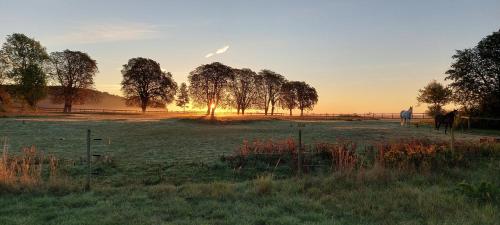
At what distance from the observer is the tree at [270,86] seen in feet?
372

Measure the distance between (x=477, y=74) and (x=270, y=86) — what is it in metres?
64.5

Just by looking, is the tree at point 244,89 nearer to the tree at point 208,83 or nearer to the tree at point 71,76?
the tree at point 208,83

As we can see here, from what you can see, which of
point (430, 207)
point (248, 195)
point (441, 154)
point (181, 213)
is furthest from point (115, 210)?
point (441, 154)

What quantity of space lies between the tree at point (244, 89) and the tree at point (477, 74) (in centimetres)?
5941

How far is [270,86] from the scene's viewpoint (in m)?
114

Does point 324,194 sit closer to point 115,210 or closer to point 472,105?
point 115,210

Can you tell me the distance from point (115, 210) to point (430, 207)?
23.9ft

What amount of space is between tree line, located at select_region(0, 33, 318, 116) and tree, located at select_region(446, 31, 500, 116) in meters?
42.5

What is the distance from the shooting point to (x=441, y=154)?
52.2 ft

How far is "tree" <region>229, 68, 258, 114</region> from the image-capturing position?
4233 inches

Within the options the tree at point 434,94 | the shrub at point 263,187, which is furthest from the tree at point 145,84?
the shrub at point 263,187

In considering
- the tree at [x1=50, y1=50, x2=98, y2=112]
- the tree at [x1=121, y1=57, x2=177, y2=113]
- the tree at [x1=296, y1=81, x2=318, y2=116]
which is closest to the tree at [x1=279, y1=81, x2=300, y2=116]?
the tree at [x1=296, y1=81, x2=318, y2=116]

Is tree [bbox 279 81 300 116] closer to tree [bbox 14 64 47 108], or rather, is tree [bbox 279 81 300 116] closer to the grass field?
tree [bbox 14 64 47 108]

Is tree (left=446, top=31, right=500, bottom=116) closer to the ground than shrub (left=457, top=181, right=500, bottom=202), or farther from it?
farther from it
